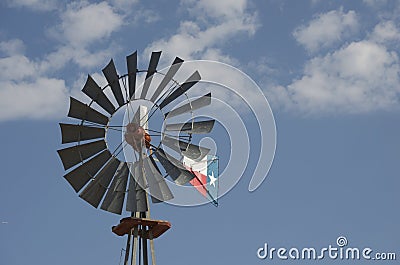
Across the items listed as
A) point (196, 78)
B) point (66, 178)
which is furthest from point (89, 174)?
point (196, 78)

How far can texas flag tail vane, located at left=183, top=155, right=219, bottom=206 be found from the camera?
15367 mm

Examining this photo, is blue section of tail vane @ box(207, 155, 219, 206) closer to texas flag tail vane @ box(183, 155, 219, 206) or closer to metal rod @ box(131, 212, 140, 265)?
texas flag tail vane @ box(183, 155, 219, 206)

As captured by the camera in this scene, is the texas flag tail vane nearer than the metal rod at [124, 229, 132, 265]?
No

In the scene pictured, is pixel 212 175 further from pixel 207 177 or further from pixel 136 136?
pixel 136 136

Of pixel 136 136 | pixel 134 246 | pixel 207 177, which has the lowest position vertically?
pixel 134 246

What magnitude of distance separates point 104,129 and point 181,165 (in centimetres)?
168

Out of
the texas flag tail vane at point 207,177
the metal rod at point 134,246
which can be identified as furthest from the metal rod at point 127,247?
the texas flag tail vane at point 207,177

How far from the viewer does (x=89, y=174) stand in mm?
14836

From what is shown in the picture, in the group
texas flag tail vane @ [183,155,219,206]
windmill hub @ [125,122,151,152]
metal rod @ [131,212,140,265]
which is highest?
windmill hub @ [125,122,151,152]

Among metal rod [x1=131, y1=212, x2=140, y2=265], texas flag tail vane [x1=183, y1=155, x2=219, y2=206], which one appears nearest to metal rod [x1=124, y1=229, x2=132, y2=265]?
metal rod [x1=131, y1=212, x2=140, y2=265]

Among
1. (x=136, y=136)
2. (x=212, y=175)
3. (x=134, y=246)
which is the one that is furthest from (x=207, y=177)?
(x=134, y=246)

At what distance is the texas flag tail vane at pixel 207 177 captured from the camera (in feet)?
50.4

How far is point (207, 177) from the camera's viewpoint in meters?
15.6

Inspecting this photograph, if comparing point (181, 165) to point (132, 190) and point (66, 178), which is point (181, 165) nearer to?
point (132, 190)
